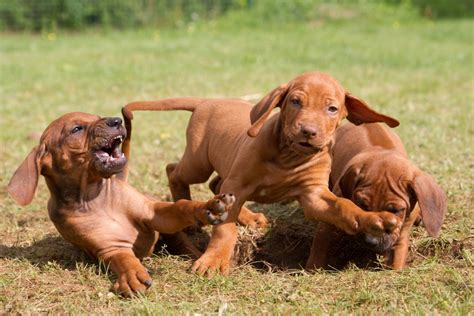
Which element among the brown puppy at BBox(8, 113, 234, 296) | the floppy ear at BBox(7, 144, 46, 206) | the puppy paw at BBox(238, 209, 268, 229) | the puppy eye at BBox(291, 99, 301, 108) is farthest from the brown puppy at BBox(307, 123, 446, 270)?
the floppy ear at BBox(7, 144, 46, 206)

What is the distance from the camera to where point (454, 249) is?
5.01 meters

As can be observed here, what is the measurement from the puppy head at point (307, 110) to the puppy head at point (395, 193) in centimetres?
45

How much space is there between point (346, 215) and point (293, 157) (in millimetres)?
603

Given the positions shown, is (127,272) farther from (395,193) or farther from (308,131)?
(395,193)

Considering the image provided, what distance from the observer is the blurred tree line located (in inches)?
762

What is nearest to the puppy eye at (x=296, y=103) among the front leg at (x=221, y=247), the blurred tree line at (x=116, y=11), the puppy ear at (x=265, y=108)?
the puppy ear at (x=265, y=108)

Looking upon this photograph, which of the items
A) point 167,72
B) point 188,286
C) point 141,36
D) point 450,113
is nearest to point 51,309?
point 188,286

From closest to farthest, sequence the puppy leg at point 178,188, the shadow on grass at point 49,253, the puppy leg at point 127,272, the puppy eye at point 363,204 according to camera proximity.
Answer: the puppy leg at point 127,272
the puppy eye at point 363,204
the shadow on grass at point 49,253
the puppy leg at point 178,188

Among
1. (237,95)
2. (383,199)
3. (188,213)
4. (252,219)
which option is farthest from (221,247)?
(237,95)

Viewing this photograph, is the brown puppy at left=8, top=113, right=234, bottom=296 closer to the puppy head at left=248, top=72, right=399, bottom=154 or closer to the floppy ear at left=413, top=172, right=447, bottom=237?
the puppy head at left=248, top=72, right=399, bottom=154

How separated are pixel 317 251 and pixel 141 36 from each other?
1419cm

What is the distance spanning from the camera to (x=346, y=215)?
15.0ft

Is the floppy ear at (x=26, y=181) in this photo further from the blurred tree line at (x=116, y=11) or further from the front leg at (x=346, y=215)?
the blurred tree line at (x=116, y=11)

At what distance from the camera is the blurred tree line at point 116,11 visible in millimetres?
19344
